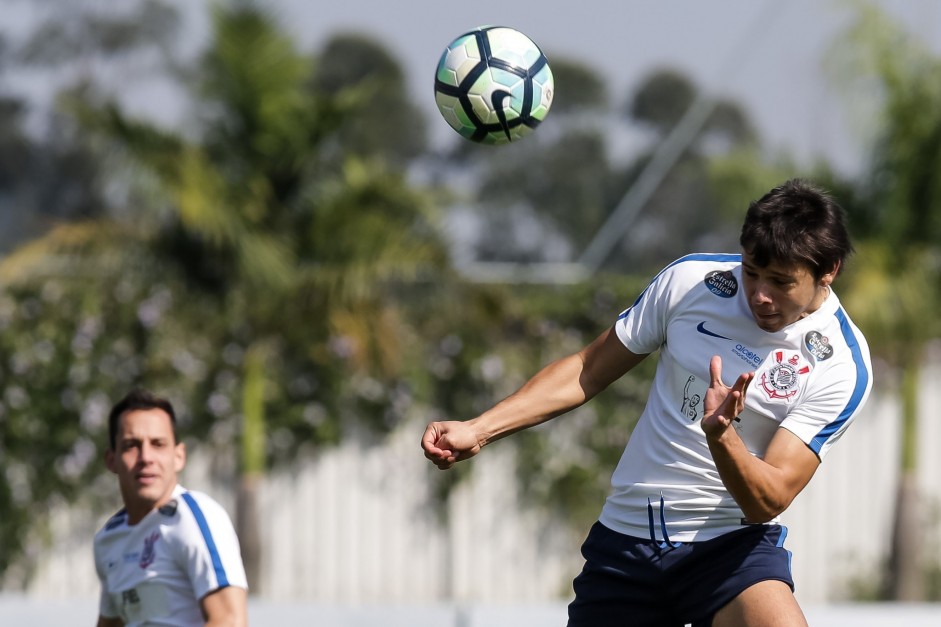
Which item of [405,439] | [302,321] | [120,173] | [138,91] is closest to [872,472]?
[405,439]

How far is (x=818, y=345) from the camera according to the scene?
3.63 m

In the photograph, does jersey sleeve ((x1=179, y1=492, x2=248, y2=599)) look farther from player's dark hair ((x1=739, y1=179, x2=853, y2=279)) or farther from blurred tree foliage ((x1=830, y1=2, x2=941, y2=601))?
blurred tree foliage ((x1=830, y1=2, x2=941, y2=601))

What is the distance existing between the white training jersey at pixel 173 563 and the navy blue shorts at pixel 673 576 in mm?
1184

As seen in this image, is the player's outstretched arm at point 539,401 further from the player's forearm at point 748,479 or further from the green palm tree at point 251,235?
the green palm tree at point 251,235

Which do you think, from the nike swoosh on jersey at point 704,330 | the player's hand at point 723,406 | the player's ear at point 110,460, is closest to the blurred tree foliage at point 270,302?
the player's ear at point 110,460

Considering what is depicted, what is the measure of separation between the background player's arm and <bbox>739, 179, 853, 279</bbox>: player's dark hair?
1968 millimetres

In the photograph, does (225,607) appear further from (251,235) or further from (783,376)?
(251,235)

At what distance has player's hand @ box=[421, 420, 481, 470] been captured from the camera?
3.44 m

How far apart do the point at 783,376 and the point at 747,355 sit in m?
0.11

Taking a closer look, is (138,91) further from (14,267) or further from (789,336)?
(789,336)

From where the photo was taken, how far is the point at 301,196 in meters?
10.1

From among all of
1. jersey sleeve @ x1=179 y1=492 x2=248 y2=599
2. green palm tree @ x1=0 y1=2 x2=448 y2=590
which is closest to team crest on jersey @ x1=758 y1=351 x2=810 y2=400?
jersey sleeve @ x1=179 y1=492 x2=248 y2=599

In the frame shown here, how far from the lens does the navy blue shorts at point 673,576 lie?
3604 mm

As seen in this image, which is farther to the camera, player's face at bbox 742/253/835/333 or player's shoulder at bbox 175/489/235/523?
player's shoulder at bbox 175/489/235/523
